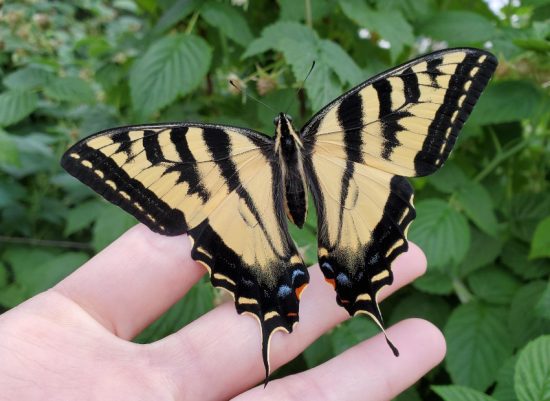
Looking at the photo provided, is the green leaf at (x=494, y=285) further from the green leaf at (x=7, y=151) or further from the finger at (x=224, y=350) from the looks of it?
the green leaf at (x=7, y=151)

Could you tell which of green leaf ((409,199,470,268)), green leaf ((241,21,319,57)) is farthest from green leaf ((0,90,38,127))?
green leaf ((409,199,470,268))

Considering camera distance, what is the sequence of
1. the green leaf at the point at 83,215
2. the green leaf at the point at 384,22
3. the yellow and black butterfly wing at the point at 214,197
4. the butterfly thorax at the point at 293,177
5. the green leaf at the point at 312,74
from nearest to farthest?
the yellow and black butterfly wing at the point at 214,197
the butterfly thorax at the point at 293,177
the green leaf at the point at 312,74
the green leaf at the point at 384,22
the green leaf at the point at 83,215

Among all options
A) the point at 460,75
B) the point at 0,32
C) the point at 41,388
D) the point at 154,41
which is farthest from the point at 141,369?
the point at 0,32

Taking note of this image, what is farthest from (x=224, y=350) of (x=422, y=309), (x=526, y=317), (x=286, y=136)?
(x=526, y=317)

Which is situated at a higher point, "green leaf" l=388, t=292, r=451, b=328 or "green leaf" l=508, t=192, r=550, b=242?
"green leaf" l=508, t=192, r=550, b=242

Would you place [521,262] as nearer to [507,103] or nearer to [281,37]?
[507,103]

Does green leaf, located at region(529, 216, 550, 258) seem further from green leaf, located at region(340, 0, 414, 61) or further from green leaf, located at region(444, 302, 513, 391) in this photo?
green leaf, located at region(340, 0, 414, 61)

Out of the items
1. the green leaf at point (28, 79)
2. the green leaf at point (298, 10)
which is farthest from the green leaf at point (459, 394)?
the green leaf at point (28, 79)
